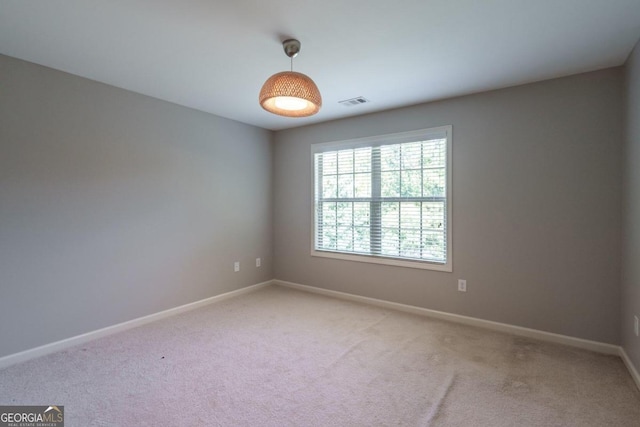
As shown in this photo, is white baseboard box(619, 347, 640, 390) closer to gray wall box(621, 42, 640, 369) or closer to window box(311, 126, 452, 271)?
gray wall box(621, 42, 640, 369)

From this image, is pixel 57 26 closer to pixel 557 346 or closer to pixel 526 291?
pixel 526 291

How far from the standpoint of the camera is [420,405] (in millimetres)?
1924

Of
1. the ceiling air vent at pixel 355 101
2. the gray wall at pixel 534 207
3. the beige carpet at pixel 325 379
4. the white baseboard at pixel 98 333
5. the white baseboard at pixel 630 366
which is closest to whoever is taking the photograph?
the beige carpet at pixel 325 379

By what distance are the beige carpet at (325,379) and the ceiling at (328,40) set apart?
2.43 meters

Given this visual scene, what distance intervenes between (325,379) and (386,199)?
2.26 m

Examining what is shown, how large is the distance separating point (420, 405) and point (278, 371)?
103 centimetres

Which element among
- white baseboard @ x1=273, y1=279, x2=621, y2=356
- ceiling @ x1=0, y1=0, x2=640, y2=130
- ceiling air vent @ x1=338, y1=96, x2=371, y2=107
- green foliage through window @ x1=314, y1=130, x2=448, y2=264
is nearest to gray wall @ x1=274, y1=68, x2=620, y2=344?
white baseboard @ x1=273, y1=279, x2=621, y2=356

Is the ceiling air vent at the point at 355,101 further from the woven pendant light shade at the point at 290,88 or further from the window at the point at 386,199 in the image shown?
the woven pendant light shade at the point at 290,88

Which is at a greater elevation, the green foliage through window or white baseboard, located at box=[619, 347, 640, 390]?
the green foliage through window

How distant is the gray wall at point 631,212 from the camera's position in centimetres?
218

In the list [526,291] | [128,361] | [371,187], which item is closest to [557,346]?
[526,291]

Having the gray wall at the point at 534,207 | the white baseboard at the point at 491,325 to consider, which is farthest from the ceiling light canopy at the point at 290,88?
the white baseboard at the point at 491,325

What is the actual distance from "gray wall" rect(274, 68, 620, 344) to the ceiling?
31 centimetres

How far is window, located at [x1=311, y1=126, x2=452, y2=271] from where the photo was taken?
345 centimetres
